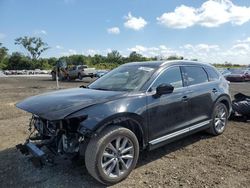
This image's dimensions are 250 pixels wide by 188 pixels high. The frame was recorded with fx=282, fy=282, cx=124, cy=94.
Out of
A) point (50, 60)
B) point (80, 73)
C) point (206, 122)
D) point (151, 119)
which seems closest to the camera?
point (151, 119)

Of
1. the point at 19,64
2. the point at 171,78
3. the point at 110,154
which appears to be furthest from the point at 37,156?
the point at 19,64

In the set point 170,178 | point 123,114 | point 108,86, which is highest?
point 108,86

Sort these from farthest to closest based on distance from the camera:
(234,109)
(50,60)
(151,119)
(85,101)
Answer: (50,60)
(234,109)
(151,119)
(85,101)

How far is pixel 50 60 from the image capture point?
9150 centimetres

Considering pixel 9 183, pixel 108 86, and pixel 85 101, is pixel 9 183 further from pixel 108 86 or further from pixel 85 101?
pixel 108 86

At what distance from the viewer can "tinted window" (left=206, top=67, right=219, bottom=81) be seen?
619 cm

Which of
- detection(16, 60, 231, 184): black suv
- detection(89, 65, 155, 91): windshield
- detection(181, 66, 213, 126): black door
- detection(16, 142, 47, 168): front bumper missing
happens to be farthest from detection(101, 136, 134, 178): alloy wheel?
detection(181, 66, 213, 126): black door

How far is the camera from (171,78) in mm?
5117

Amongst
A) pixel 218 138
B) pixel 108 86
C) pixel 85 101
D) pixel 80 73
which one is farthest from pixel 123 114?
pixel 80 73

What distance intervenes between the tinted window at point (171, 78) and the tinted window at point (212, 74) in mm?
1189

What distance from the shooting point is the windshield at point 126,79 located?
472 cm

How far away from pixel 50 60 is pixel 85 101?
299ft

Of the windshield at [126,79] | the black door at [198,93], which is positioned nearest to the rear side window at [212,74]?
the black door at [198,93]

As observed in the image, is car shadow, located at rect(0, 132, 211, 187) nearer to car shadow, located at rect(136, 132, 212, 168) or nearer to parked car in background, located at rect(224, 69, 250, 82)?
car shadow, located at rect(136, 132, 212, 168)
